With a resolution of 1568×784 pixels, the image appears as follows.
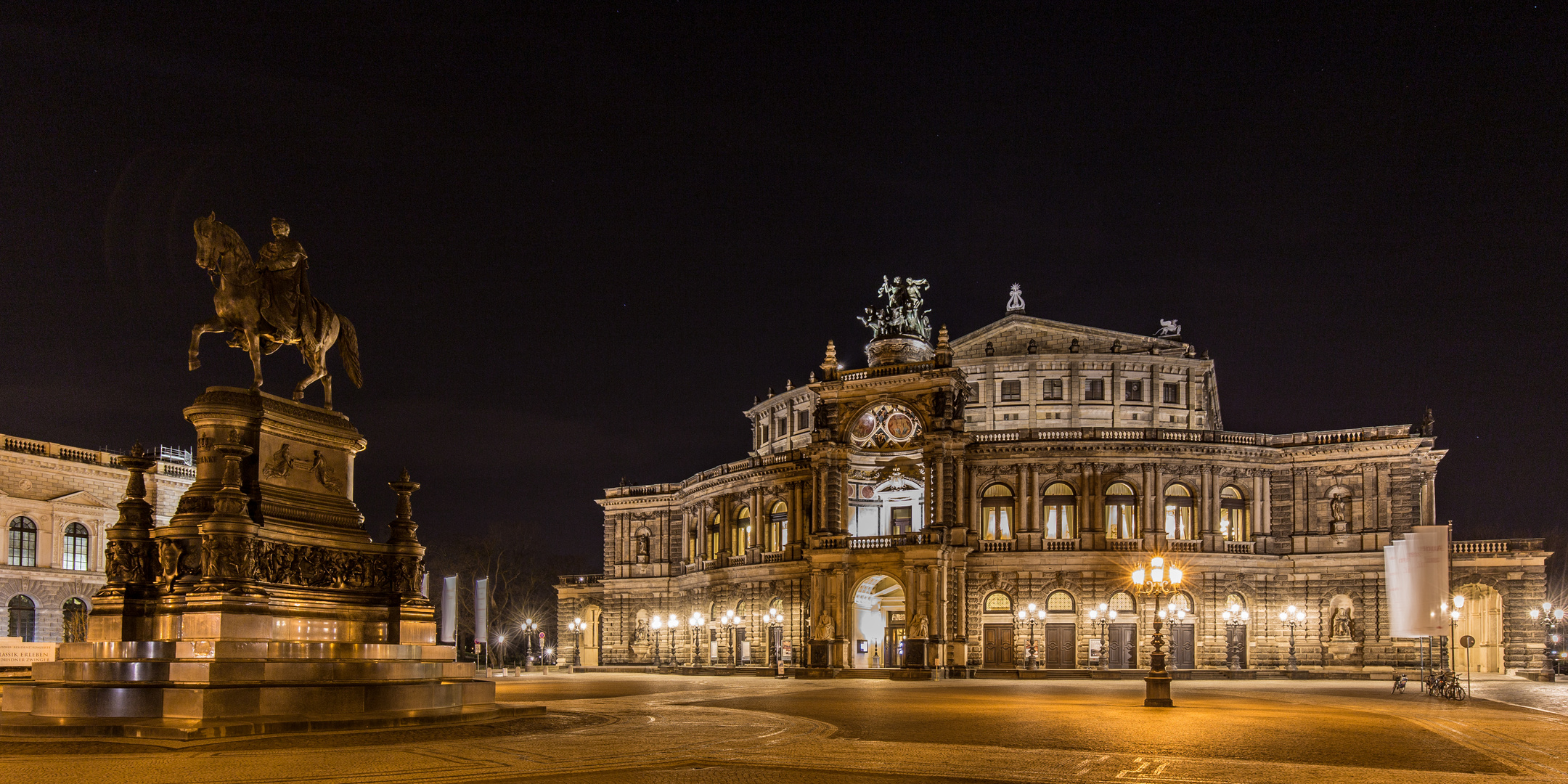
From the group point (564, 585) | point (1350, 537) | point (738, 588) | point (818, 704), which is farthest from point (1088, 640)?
point (564, 585)

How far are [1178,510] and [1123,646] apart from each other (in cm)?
786

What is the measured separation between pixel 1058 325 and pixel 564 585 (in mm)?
39832

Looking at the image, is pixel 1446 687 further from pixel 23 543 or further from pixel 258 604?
pixel 23 543

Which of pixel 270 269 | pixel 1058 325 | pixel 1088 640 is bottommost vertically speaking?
pixel 1088 640

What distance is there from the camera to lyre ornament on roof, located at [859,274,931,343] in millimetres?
77250

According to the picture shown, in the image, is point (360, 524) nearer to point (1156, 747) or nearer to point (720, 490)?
point (1156, 747)

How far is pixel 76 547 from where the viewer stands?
3014 inches

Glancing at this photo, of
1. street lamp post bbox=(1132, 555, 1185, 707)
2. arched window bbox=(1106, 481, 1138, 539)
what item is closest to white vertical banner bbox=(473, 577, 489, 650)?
arched window bbox=(1106, 481, 1138, 539)

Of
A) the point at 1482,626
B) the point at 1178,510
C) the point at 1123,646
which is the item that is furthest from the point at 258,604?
the point at 1482,626

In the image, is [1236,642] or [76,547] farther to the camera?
[76,547]

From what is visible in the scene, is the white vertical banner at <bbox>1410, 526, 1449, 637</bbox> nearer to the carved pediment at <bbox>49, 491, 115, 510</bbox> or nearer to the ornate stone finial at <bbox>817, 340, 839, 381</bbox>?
the ornate stone finial at <bbox>817, 340, 839, 381</bbox>

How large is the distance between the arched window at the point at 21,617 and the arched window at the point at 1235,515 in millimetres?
65402

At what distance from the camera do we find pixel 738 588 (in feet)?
255

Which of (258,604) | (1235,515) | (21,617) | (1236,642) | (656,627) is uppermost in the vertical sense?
(1235,515)
